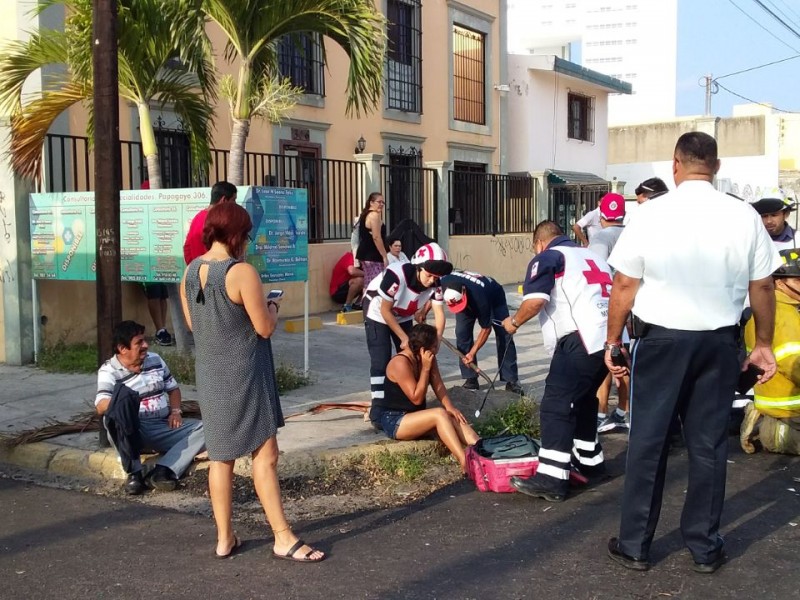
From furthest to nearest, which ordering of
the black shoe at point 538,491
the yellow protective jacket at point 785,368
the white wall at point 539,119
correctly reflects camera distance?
the white wall at point 539,119, the yellow protective jacket at point 785,368, the black shoe at point 538,491

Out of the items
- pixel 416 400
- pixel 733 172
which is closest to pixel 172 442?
pixel 416 400

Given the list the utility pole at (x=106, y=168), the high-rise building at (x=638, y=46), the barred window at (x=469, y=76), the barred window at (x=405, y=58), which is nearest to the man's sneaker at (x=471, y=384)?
the utility pole at (x=106, y=168)

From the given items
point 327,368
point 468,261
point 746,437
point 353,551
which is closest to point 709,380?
point 353,551

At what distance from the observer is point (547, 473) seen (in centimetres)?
534

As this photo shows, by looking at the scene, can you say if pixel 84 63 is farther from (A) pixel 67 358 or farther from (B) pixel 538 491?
(B) pixel 538 491

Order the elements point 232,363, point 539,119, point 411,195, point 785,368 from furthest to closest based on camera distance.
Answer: point 539,119, point 411,195, point 785,368, point 232,363

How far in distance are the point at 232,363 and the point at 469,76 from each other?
54.3 ft

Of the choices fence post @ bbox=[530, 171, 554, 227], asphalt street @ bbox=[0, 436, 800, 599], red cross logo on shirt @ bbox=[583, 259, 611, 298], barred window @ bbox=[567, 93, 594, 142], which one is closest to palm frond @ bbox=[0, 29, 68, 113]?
asphalt street @ bbox=[0, 436, 800, 599]

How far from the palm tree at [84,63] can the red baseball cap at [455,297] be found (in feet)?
9.49

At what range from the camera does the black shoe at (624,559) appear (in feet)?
13.8

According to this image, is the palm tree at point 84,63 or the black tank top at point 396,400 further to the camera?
the palm tree at point 84,63

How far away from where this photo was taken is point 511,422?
6691 millimetres

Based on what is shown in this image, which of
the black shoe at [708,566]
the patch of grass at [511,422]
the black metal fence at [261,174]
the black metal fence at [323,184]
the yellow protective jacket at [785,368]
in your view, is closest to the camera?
the black shoe at [708,566]

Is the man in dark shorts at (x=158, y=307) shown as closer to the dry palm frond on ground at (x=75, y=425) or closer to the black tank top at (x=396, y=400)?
the dry palm frond on ground at (x=75, y=425)
